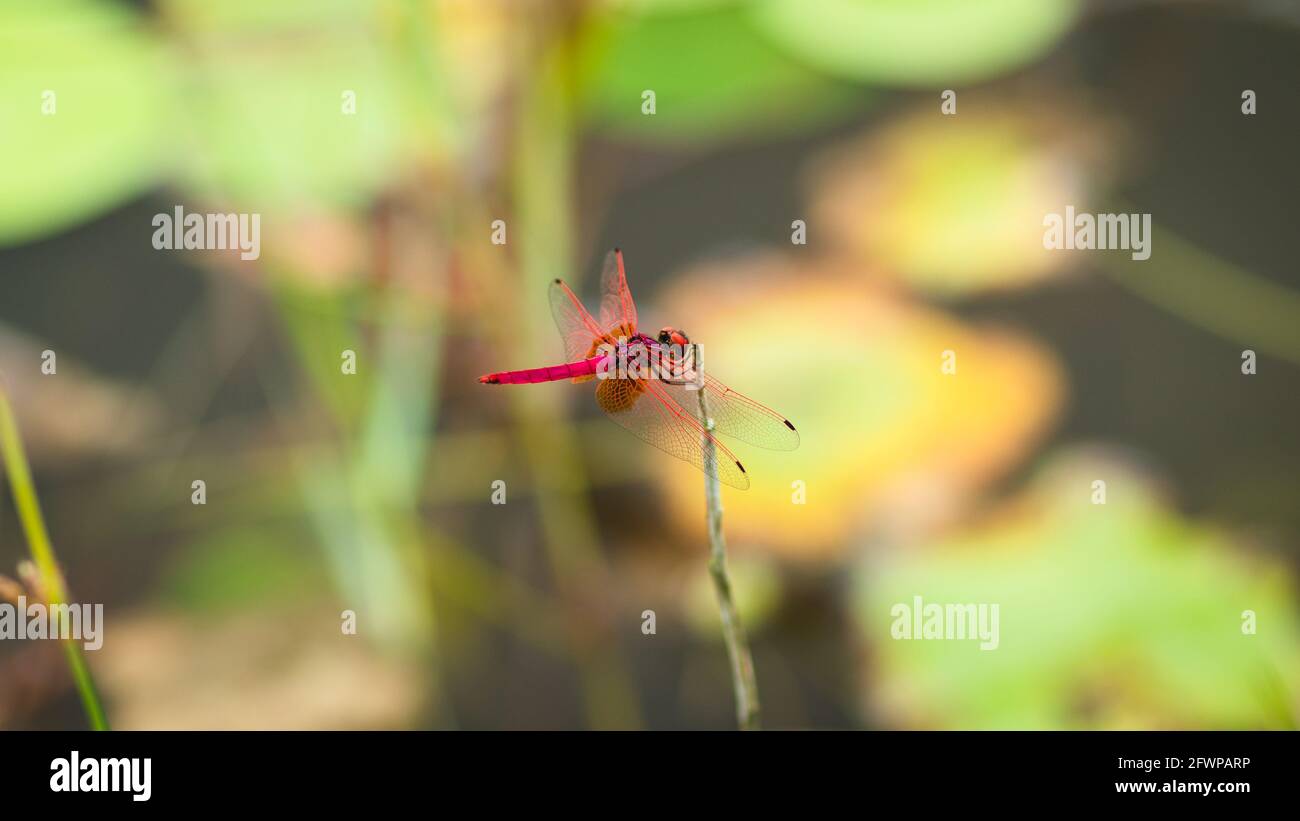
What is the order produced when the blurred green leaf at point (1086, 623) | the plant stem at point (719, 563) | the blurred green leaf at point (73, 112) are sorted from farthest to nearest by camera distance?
1. the blurred green leaf at point (73, 112)
2. the blurred green leaf at point (1086, 623)
3. the plant stem at point (719, 563)

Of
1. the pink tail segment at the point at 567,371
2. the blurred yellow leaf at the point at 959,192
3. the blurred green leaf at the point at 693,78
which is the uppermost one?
the blurred green leaf at the point at 693,78

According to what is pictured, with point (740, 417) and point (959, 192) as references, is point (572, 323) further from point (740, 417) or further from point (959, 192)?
point (959, 192)

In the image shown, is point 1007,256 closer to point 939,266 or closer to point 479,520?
point 939,266

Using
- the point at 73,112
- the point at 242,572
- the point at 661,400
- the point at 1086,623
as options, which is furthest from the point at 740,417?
the point at 73,112

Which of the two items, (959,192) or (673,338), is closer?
(673,338)

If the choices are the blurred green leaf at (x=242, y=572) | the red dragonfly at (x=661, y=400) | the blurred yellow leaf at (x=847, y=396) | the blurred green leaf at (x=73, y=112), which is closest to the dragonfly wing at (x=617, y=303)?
the red dragonfly at (x=661, y=400)

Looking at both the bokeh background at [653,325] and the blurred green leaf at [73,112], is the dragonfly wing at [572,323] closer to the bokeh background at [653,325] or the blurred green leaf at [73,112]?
the bokeh background at [653,325]
